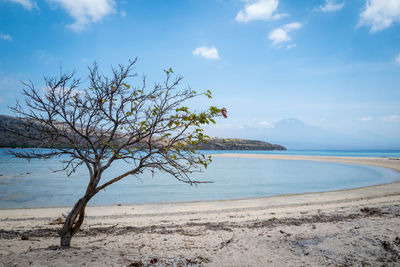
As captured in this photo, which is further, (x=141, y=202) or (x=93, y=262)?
(x=141, y=202)

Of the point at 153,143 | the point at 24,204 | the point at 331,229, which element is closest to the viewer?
the point at 153,143

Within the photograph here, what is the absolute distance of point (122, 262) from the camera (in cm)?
431

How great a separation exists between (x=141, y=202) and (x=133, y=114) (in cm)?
980

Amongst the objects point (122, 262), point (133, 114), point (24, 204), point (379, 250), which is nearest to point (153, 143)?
point (133, 114)

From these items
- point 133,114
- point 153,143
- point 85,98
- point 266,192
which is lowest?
point 266,192

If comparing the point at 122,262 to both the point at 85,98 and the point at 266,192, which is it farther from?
the point at 266,192

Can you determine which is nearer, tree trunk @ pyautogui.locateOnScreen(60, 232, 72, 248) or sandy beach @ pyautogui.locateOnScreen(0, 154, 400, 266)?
sandy beach @ pyautogui.locateOnScreen(0, 154, 400, 266)

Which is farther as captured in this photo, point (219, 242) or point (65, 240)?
point (219, 242)

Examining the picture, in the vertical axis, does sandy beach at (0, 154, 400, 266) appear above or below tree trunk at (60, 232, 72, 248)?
below

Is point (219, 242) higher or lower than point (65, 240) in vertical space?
lower

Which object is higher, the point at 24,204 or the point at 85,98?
the point at 85,98

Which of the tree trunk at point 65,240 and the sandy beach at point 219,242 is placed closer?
the sandy beach at point 219,242

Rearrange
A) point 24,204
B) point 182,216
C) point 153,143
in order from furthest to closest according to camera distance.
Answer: point 24,204 < point 182,216 < point 153,143

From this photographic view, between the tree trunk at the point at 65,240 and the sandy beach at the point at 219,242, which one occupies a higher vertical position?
the tree trunk at the point at 65,240
